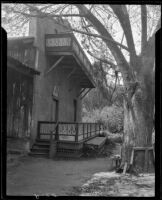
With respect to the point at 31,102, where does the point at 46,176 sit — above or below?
below

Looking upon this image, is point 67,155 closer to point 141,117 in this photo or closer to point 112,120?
point 141,117

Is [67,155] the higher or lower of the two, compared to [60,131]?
lower

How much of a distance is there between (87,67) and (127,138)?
408 inches

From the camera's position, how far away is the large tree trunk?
840 centimetres

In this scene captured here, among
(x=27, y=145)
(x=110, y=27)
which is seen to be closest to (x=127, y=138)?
(x=110, y=27)

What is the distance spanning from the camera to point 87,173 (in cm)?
877

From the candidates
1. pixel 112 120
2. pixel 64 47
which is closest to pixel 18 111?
pixel 64 47

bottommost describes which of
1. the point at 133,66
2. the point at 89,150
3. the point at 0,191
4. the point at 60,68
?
the point at 89,150

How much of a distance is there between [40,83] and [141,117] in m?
6.64

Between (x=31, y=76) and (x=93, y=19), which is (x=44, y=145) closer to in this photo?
(x=31, y=76)

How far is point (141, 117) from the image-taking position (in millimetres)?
8539

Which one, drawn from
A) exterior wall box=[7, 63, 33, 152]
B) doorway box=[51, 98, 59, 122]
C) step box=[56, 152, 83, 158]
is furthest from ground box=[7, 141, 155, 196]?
doorway box=[51, 98, 59, 122]

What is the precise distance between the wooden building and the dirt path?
179cm

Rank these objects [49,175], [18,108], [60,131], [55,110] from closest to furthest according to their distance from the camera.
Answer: [49,175]
[18,108]
[60,131]
[55,110]
